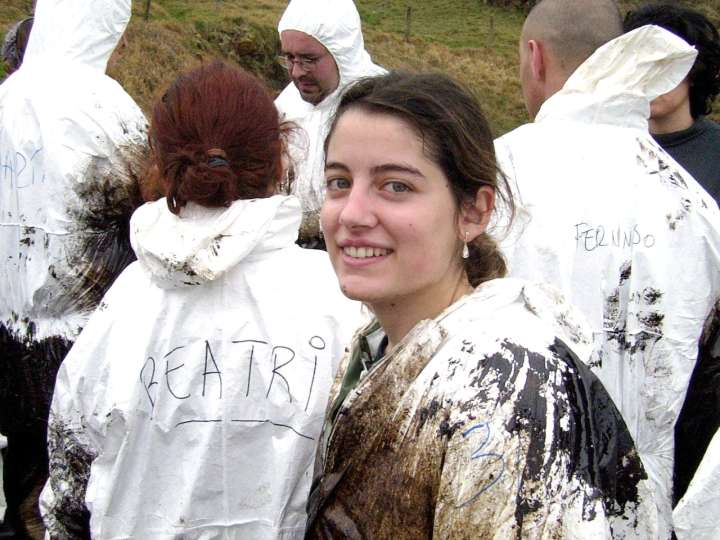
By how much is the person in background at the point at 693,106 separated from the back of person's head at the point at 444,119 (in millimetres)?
2036

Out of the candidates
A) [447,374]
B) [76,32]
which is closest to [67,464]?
[447,374]

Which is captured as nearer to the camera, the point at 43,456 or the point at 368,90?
the point at 368,90

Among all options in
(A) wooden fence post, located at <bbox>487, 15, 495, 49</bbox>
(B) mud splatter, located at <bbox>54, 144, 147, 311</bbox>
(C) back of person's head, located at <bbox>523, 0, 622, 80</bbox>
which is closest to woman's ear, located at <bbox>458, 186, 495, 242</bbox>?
(C) back of person's head, located at <bbox>523, 0, 622, 80</bbox>

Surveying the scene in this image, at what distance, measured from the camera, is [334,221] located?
1511 mm

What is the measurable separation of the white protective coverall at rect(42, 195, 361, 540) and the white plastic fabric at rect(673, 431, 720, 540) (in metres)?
0.81

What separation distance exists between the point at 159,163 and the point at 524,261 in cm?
110

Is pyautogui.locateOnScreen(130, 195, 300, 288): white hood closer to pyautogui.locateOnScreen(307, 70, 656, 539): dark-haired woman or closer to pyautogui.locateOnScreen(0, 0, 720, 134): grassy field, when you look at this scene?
pyautogui.locateOnScreen(307, 70, 656, 539): dark-haired woman

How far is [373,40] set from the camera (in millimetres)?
32000

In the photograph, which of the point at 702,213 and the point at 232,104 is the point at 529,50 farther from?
the point at 232,104

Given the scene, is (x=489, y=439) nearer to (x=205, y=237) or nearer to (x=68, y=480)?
(x=205, y=237)

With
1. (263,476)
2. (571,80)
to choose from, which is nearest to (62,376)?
(263,476)

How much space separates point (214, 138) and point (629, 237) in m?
1.23

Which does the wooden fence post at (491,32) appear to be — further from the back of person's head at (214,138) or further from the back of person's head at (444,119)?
the back of person's head at (444,119)

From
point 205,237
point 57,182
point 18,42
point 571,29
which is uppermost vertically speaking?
point 18,42
